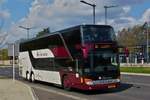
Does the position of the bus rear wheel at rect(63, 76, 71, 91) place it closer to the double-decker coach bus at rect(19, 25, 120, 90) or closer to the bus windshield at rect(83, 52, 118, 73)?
the double-decker coach bus at rect(19, 25, 120, 90)

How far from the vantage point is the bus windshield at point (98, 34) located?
22.2m

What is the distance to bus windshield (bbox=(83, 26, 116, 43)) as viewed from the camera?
22.2 m

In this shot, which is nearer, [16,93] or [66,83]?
[16,93]

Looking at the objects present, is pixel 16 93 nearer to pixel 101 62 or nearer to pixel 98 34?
pixel 101 62

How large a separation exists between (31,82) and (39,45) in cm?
492

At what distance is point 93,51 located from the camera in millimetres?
21984

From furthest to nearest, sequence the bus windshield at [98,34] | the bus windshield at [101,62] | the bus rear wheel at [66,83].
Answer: the bus rear wheel at [66,83] < the bus windshield at [98,34] < the bus windshield at [101,62]

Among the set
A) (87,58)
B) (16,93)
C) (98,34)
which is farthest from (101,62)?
(16,93)

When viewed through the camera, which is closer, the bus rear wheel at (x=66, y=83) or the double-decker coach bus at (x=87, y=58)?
the double-decker coach bus at (x=87, y=58)

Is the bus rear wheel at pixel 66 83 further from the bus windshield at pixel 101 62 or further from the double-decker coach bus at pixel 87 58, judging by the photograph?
the bus windshield at pixel 101 62

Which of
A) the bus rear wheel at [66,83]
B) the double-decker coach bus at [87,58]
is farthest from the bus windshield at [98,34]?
the bus rear wheel at [66,83]

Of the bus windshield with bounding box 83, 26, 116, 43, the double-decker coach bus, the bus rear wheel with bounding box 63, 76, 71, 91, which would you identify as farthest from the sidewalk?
the bus windshield with bounding box 83, 26, 116, 43

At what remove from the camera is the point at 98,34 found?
889 inches

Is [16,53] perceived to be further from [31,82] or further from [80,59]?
[80,59]
